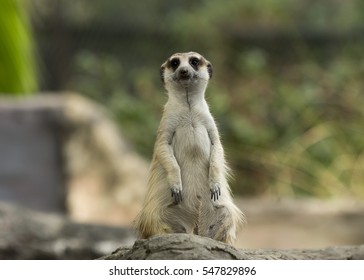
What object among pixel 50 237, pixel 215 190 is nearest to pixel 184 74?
pixel 215 190

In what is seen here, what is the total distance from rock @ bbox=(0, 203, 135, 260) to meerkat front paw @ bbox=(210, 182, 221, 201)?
5.18 feet

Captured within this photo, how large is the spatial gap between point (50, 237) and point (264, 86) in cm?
505

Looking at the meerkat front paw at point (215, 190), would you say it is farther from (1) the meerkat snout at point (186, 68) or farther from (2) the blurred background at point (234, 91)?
(2) the blurred background at point (234, 91)

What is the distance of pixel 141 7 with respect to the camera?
8.82 metres

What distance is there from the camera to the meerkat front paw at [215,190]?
6.00 feet

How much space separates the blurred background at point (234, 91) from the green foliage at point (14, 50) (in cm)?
1

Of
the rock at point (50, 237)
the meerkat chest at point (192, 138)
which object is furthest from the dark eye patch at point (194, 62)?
the rock at point (50, 237)

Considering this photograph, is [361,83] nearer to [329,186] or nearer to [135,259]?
[329,186]

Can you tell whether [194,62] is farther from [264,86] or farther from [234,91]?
[234,91]

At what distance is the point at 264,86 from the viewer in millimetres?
8148

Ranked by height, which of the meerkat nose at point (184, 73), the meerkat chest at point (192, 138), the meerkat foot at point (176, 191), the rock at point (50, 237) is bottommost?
the meerkat foot at point (176, 191)

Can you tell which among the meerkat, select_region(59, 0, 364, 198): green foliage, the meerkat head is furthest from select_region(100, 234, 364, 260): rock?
select_region(59, 0, 364, 198): green foliage
